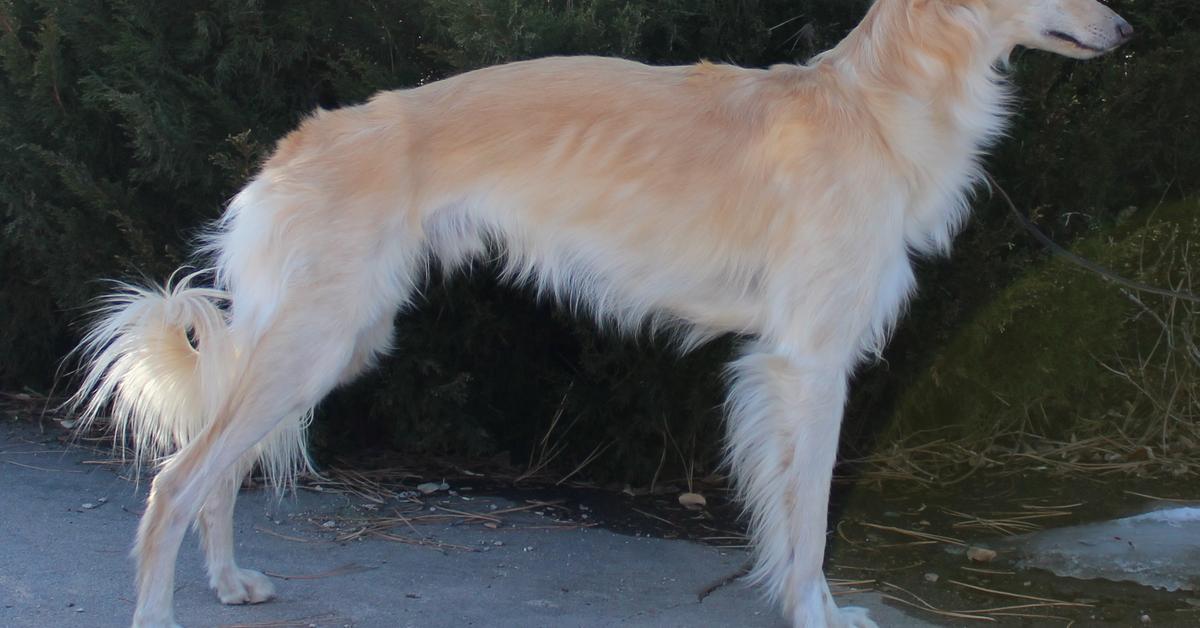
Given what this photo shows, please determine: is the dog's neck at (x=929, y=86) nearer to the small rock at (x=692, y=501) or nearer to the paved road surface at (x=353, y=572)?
the paved road surface at (x=353, y=572)

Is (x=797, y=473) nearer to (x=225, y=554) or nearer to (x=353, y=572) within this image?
(x=353, y=572)

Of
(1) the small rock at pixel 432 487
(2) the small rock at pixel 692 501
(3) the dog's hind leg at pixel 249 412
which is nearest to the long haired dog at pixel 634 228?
(3) the dog's hind leg at pixel 249 412

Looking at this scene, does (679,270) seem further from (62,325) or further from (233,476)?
(62,325)

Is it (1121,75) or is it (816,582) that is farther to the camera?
(1121,75)

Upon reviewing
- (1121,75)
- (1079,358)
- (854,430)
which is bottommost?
(854,430)

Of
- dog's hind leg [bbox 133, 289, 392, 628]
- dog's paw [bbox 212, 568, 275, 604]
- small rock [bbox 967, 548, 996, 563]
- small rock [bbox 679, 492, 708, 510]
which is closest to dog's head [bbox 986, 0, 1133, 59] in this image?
small rock [bbox 967, 548, 996, 563]

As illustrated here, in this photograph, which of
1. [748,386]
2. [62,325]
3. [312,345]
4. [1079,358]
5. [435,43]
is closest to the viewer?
[312,345]

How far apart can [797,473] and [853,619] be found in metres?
0.45

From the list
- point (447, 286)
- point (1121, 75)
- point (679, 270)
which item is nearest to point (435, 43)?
point (447, 286)

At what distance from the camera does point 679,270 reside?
365cm

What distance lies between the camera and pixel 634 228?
3627 millimetres

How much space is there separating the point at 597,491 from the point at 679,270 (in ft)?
5.02

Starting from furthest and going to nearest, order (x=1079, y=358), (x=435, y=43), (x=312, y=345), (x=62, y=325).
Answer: (x=62, y=325)
(x=1079, y=358)
(x=435, y=43)
(x=312, y=345)

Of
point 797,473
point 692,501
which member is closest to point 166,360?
point 797,473
